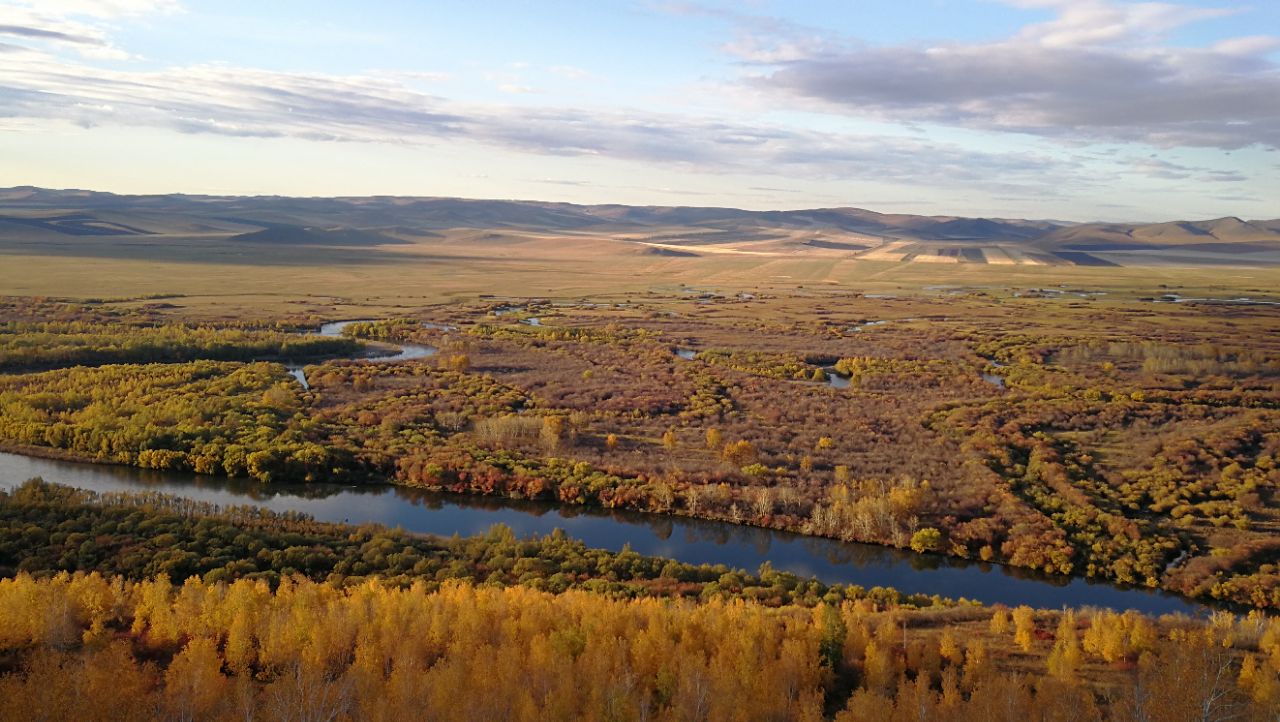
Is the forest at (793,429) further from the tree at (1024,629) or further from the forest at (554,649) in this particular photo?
the tree at (1024,629)

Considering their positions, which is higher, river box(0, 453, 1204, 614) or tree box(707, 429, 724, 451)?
tree box(707, 429, 724, 451)

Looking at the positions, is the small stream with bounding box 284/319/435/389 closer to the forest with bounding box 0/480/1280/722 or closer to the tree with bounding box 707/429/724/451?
the tree with bounding box 707/429/724/451

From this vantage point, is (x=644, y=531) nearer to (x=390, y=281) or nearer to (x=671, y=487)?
(x=671, y=487)

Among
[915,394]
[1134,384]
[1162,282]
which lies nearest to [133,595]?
[915,394]

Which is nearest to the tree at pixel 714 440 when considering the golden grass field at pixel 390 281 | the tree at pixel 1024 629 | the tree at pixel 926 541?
the tree at pixel 926 541

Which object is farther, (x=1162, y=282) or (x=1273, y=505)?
(x=1162, y=282)

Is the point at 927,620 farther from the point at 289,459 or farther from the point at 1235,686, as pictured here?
the point at 289,459

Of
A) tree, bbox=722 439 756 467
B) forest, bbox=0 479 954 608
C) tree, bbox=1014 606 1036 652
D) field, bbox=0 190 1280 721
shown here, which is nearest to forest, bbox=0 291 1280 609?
tree, bbox=722 439 756 467
